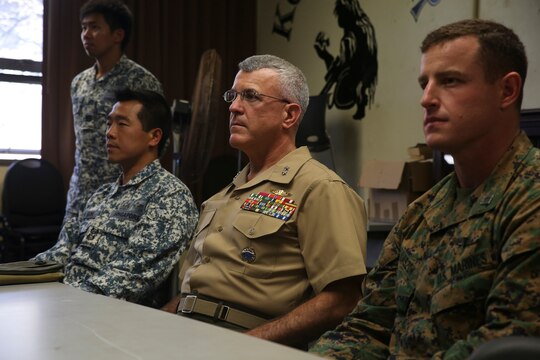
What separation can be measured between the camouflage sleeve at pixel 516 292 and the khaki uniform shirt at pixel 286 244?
627 mm

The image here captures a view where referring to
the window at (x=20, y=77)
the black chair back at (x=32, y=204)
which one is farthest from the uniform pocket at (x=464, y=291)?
the window at (x=20, y=77)

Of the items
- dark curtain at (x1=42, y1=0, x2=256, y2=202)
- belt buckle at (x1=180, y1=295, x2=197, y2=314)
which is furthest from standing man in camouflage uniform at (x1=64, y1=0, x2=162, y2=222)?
dark curtain at (x1=42, y1=0, x2=256, y2=202)

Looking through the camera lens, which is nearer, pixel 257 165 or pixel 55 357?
pixel 55 357

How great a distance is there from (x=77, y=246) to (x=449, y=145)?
5.27 feet

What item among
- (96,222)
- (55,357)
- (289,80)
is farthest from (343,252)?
(96,222)

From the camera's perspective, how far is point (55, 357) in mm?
1028

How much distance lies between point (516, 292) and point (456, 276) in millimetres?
153

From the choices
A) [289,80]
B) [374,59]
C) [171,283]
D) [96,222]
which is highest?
[374,59]

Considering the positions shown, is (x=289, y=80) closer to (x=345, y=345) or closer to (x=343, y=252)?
(x=343, y=252)

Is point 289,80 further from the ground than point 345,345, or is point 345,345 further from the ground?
point 289,80

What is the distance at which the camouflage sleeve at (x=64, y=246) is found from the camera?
2453 millimetres

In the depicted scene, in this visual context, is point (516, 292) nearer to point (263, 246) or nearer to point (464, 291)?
point (464, 291)

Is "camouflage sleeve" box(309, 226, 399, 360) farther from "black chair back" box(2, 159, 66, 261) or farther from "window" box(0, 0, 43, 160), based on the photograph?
"window" box(0, 0, 43, 160)

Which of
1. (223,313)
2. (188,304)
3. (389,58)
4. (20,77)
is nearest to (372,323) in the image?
(223,313)
